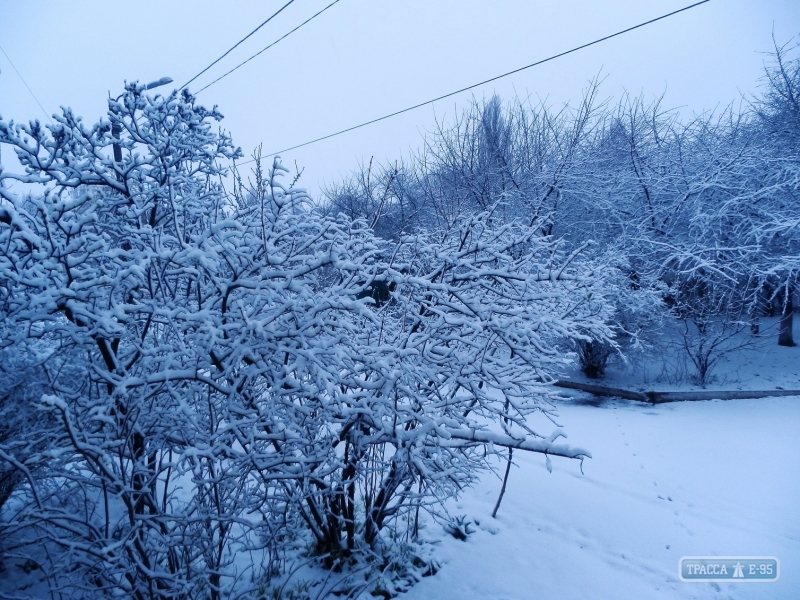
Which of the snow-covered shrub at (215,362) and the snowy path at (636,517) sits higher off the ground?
the snow-covered shrub at (215,362)

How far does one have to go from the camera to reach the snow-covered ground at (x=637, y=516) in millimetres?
3135

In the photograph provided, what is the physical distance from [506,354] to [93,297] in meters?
2.65

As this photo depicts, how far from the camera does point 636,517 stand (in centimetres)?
400

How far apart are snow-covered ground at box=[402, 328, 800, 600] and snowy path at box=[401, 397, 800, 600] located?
1 cm

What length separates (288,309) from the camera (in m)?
2.14

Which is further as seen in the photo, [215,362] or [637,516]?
[637,516]

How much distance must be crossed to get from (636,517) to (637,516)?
3 centimetres

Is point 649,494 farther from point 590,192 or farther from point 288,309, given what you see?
point 590,192

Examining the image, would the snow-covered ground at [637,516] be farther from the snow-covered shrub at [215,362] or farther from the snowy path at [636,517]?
the snow-covered shrub at [215,362]

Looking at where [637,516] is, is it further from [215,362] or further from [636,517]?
[215,362]

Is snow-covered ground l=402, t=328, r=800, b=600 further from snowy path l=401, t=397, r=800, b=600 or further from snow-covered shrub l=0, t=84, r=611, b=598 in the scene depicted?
snow-covered shrub l=0, t=84, r=611, b=598

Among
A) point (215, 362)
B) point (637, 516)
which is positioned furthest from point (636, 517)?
point (215, 362)

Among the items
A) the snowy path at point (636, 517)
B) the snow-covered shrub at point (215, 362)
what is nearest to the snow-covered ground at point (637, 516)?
the snowy path at point (636, 517)

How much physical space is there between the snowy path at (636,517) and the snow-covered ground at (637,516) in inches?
0.4
